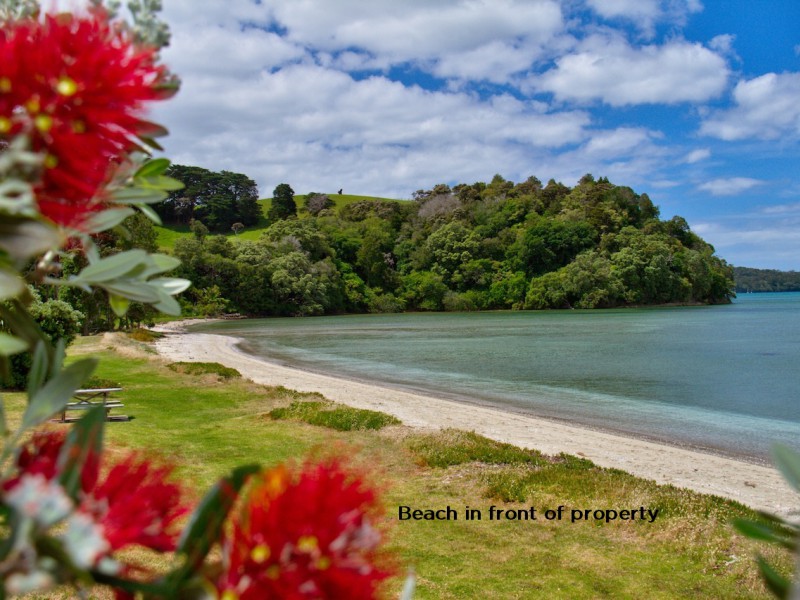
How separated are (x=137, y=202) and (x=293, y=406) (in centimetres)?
1219

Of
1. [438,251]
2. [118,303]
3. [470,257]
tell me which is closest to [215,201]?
[438,251]

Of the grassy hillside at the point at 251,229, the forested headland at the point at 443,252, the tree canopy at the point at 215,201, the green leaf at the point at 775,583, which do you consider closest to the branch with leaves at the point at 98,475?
the green leaf at the point at 775,583

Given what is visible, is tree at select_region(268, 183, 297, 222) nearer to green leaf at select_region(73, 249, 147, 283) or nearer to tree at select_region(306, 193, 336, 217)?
tree at select_region(306, 193, 336, 217)

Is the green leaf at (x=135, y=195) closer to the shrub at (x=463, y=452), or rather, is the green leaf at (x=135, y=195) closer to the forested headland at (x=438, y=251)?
the shrub at (x=463, y=452)

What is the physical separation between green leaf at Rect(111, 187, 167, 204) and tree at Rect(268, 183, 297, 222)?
106 meters

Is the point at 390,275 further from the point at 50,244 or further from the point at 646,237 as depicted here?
the point at 50,244

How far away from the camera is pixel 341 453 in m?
0.69

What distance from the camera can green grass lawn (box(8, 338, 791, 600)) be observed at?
18.0 feet

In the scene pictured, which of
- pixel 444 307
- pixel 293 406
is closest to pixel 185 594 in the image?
pixel 293 406

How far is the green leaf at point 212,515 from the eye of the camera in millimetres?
603

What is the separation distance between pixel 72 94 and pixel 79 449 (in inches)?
14.2

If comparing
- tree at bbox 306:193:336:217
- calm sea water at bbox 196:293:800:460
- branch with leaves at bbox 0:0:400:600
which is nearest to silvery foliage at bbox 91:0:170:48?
branch with leaves at bbox 0:0:400:600

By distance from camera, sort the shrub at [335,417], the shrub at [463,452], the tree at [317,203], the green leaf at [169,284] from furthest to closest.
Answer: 1. the tree at [317,203]
2. the shrub at [335,417]
3. the shrub at [463,452]
4. the green leaf at [169,284]

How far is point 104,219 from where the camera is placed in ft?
2.89
